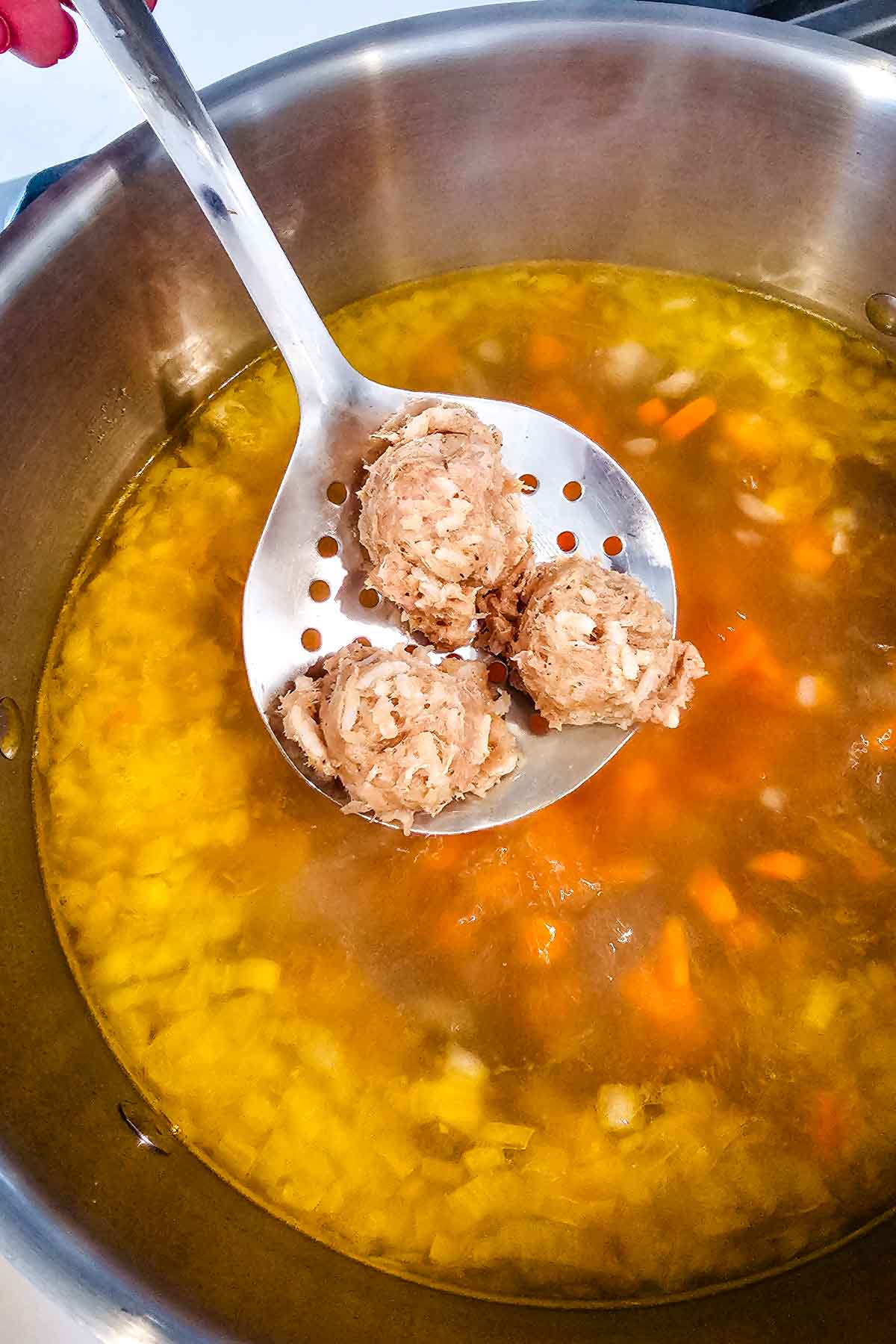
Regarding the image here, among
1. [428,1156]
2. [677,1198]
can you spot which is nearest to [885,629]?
[677,1198]

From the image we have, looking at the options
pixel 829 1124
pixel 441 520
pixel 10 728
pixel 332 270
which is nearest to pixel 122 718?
pixel 10 728

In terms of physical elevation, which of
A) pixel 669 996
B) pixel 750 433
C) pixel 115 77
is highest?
pixel 115 77

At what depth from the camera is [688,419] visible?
1.85 metres

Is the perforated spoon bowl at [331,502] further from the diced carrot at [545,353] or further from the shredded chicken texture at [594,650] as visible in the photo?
the diced carrot at [545,353]

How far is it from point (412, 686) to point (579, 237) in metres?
1.13

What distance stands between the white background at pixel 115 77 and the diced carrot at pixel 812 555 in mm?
1293

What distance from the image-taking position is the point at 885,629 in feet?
5.63

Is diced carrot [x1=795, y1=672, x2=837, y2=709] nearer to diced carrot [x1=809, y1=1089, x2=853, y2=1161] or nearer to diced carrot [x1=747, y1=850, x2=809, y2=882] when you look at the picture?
diced carrot [x1=747, y1=850, x2=809, y2=882]

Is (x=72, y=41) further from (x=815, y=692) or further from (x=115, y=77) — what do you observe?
(x=815, y=692)

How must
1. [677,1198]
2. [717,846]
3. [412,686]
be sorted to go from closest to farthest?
[412,686] → [677,1198] → [717,846]

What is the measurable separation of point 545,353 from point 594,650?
2.66 feet

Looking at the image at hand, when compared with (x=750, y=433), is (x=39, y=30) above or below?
above

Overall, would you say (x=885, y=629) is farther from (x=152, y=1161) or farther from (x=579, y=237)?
(x=152, y=1161)

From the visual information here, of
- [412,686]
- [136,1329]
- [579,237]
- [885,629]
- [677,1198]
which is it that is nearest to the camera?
[136,1329]
